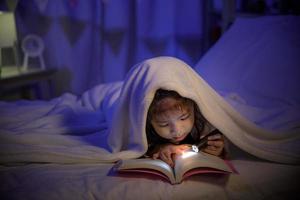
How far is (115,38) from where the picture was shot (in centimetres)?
245

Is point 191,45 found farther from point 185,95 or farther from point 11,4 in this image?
point 185,95

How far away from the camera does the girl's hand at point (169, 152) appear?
3.10 ft

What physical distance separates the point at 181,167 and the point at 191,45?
1661 mm

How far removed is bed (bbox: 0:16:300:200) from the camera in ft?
2.85

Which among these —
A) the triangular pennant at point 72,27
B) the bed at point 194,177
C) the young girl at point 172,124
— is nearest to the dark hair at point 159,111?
the young girl at point 172,124

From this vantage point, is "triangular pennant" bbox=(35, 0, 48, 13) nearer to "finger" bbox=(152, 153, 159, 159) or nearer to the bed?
the bed

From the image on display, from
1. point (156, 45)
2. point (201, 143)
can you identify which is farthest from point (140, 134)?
point (156, 45)

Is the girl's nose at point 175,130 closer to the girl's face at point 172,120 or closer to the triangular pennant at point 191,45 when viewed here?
the girl's face at point 172,120

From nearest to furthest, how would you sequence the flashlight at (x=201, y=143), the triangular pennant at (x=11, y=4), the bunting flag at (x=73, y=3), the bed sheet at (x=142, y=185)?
the bed sheet at (x=142, y=185)
the flashlight at (x=201, y=143)
the triangular pennant at (x=11, y=4)
the bunting flag at (x=73, y=3)

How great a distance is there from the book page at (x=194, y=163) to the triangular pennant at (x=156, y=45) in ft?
5.29

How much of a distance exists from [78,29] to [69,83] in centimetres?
41

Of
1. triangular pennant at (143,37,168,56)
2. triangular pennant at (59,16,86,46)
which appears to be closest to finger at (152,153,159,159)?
triangular pennant at (143,37,168,56)

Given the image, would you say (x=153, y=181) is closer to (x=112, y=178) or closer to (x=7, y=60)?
(x=112, y=178)

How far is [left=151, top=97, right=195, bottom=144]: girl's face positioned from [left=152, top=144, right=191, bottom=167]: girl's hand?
29 mm
